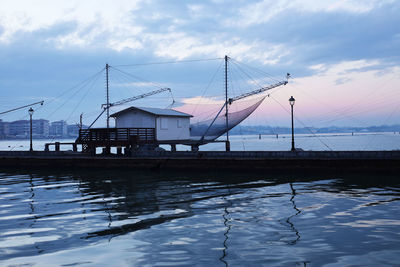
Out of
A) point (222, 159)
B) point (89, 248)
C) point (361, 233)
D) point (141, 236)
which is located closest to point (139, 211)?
point (141, 236)

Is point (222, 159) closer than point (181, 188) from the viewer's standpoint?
No

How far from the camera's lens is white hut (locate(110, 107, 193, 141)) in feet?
149

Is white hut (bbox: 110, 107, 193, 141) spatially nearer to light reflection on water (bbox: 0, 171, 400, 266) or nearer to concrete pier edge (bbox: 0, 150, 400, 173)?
concrete pier edge (bbox: 0, 150, 400, 173)

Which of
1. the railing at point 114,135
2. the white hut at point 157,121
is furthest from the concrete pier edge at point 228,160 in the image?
the white hut at point 157,121

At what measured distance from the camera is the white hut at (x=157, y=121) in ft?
Answer: 149

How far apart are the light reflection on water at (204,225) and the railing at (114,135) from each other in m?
18.3

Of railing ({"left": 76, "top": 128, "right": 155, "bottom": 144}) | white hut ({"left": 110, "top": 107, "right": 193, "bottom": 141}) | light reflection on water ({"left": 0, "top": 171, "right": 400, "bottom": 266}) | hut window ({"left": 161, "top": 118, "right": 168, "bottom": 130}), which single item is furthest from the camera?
hut window ({"left": 161, "top": 118, "right": 168, "bottom": 130})

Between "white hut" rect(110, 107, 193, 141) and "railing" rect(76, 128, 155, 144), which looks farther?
"white hut" rect(110, 107, 193, 141)

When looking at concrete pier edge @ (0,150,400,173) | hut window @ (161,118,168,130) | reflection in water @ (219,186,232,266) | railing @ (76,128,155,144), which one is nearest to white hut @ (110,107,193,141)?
hut window @ (161,118,168,130)

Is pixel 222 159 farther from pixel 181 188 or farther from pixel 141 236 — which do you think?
pixel 141 236

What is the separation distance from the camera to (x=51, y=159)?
39.9 m

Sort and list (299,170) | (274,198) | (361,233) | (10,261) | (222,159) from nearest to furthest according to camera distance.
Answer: (10,261)
(361,233)
(274,198)
(299,170)
(222,159)

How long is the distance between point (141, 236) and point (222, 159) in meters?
21.6

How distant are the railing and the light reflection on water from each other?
60.1 ft
